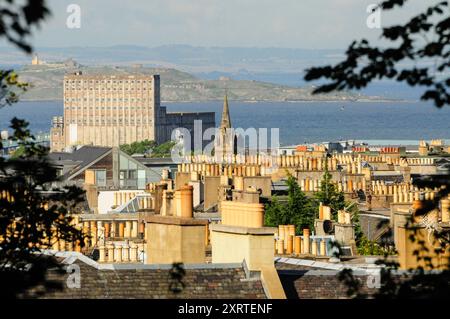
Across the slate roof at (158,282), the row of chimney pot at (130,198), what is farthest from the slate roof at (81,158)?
the slate roof at (158,282)

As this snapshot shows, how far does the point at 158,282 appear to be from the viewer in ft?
70.5

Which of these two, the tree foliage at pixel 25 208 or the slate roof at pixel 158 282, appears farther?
the slate roof at pixel 158 282

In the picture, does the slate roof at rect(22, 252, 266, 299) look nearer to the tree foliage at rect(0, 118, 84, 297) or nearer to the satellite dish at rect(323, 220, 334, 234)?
the tree foliage at rect(0, 118, 84, 297)

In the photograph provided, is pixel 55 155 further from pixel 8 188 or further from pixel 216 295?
pixel 8 188

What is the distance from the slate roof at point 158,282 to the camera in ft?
69.2

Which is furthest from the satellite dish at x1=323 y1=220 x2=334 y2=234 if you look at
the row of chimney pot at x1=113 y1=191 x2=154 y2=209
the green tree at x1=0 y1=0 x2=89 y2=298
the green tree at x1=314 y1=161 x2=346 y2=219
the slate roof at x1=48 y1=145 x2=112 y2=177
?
the slate roof at x1=48 y1=145 x2=112 y2=177

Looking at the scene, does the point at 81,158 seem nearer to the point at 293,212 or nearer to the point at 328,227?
the point at 293,212

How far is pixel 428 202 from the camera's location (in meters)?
14.5

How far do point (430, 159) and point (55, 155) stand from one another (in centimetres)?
3149

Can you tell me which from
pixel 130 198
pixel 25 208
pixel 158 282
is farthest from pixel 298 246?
pixel 130 198

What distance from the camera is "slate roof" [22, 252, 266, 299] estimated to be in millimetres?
21078

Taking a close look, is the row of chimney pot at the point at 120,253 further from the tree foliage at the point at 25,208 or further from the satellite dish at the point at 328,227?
the tree foliage at the point at 25,208
